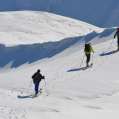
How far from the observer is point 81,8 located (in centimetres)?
5172

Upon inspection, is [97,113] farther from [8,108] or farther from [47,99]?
[8,108]

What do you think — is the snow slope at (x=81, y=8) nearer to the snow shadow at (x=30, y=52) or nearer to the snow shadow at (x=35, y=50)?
the snow shadow at (x=35, y=50)

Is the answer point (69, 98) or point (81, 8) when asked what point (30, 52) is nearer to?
point (69, 98)

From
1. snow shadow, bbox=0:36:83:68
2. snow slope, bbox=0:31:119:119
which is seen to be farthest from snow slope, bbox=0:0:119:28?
snow slope, bbox=0:31:119:119

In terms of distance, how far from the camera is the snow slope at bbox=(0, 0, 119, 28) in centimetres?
4753

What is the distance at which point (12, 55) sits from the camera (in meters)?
23.1

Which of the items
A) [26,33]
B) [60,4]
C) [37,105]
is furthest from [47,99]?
[60,4]

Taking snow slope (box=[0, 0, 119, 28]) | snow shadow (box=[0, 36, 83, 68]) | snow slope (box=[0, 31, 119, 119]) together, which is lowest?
snow slope (box=[0, 31, 119, 119])

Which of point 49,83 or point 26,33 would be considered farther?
point 26,33

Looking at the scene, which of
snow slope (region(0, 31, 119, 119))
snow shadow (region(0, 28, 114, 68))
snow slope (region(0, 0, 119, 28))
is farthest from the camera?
snow slope (region(0, 0, 119, 28))

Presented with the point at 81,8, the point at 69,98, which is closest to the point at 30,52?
the point at 69,98

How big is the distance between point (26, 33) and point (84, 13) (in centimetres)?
2658

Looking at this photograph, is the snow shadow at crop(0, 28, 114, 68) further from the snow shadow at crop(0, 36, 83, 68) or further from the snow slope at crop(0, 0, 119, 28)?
the snow slope at crop(0, 0, 119, 28)

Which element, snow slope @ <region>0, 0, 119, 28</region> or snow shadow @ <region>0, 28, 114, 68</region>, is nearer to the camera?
snow shadow @ <region>0, 28, 114, 68</region>
